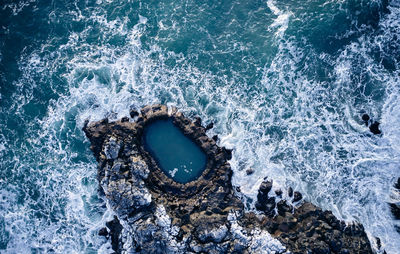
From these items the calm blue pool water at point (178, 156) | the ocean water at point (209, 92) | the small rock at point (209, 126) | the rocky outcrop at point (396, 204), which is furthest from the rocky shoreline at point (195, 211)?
the rocky outcrop at point (396, 204)

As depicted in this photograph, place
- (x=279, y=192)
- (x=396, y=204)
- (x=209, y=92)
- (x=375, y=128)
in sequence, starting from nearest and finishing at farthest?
(x=396, y=204) < (x=279, y=192) < (x=375, y=128) < (x=209, y=92)

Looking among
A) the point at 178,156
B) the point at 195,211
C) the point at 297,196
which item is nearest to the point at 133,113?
the point at 178,156

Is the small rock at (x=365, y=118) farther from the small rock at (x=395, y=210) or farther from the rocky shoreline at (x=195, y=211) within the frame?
the rocky shoreline at (x=195, y=211)

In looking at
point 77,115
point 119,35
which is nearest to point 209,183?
point 77,115

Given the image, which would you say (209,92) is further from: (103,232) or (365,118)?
(103,232)

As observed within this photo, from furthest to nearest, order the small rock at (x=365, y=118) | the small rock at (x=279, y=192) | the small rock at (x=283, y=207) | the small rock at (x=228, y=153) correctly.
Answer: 1. the small rock at (x=365, y=118)
2. the small rock at (x=228, y=153)
3. the small rock at (x=279, y=192)
4. the small rock at (x=283, y=207)
